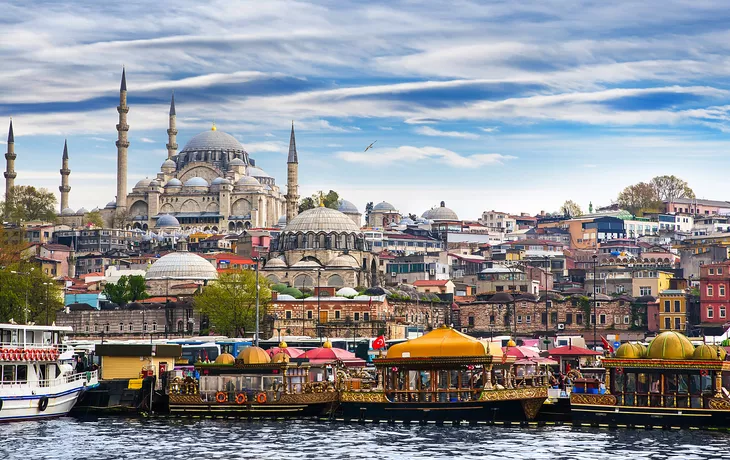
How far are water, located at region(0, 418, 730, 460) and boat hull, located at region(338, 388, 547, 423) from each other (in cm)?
52

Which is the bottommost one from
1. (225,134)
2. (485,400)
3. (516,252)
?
(485,400)

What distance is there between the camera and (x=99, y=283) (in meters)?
98.3

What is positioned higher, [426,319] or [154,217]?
[154,217]

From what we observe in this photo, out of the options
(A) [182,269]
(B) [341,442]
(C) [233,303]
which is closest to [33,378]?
(B) [341,442]

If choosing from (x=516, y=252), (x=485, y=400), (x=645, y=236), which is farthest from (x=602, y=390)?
(x=645, y=236)

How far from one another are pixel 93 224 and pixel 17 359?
101 metres

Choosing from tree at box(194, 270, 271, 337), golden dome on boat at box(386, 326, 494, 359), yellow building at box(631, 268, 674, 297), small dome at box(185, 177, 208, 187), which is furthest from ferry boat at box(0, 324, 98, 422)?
small dome at box(185, 177, 208, 187)

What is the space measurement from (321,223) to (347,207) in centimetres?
4355

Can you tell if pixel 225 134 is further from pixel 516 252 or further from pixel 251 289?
pixel 251 289

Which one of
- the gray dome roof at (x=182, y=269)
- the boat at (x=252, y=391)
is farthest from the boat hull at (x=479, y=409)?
the gray dome roof at (x=182, y=269)

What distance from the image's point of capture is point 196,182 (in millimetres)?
146125

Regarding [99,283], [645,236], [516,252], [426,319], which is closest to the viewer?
[426,319]

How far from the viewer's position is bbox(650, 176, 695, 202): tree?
534 feet

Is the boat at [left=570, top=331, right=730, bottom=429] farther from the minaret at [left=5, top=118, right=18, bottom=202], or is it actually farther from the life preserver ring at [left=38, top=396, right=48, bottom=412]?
the minaret at [left=5, top=118, right=18, bottom=202]
